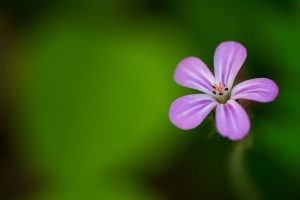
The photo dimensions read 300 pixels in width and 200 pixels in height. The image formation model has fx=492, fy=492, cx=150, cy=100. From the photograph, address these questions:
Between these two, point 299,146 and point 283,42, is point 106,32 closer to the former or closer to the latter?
point 283,42

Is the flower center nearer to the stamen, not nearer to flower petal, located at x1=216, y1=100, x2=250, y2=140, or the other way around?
the stamen

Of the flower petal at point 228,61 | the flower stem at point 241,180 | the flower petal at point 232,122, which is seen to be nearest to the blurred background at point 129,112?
the flower stem at point 241,180

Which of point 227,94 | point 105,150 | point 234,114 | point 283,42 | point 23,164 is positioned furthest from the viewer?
point 23,164

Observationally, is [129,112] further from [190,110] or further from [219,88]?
[190,110]

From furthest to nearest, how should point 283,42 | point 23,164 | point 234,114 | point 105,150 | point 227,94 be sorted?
1. point 23,164
2. point 105,150
3. point 283,42
4. point 227,94
5. point 234,114

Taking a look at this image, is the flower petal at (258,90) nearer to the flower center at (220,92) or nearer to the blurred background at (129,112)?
the flower center at (220,92)

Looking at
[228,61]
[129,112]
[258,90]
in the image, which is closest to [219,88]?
[228,61]

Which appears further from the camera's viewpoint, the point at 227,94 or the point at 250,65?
the point at 250,65

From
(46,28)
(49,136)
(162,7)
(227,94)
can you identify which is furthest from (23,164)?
(227,94)
